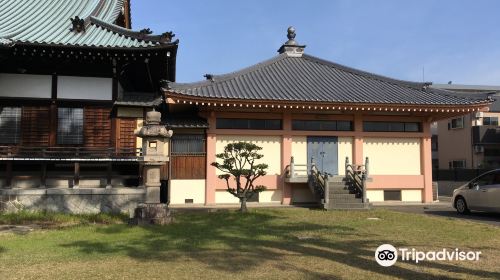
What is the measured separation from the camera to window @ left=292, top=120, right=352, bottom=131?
65.1ft

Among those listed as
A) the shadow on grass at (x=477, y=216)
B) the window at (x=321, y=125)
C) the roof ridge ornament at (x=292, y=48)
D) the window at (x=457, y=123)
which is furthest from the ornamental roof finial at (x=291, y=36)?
the window at (x=457, y=123)

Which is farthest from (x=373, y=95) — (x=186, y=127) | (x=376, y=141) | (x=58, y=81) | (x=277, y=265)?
(x=277, y=265)

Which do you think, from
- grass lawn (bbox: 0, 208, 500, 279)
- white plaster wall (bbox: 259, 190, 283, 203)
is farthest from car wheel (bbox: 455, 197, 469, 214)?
white plaster wall (bbox: 259, 190, 283, 203)

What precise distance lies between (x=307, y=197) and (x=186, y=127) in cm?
639

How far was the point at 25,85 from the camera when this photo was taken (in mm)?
14203

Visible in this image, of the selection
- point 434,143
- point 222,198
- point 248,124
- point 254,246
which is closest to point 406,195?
point 248,124

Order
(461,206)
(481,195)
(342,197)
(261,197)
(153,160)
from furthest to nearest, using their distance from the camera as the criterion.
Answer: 1. (261,197)
2. (342,197)
3. (461,206)
4. (481,195)
5. (153,160)

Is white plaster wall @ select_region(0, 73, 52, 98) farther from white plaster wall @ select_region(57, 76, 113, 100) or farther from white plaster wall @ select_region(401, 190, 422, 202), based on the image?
white plaster wall @ select_region(401, 190, 422, 202)

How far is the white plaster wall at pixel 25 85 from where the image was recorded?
46.3 feet

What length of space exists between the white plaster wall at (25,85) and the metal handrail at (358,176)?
12.0m

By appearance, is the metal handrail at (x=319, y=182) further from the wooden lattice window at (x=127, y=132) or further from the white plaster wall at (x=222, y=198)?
the wooden lattice window at (x=127, y=132)

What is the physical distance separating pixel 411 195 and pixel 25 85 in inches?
673

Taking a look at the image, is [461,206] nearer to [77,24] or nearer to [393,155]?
[393,155]

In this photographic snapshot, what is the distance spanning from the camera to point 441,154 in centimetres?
3891
